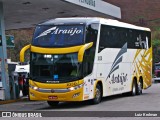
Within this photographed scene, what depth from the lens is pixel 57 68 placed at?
1845 cm

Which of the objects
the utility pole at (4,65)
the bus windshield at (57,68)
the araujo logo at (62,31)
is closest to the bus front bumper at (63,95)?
the bus windshield at (57,68)

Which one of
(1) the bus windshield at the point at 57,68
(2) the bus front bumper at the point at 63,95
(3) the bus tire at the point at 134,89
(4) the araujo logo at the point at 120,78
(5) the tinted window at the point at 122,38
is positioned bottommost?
(3) the bus tire at the point at 134,89

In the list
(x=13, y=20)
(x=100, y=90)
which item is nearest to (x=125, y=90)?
(x=100, y=90)

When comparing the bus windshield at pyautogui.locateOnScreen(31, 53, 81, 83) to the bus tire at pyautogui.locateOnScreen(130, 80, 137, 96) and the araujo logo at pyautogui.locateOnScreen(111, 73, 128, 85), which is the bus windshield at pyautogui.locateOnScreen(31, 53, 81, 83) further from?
the bus tire at pyautogui.locateOnScreen(130, 80, 137, 96)

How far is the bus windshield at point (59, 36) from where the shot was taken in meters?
18.5

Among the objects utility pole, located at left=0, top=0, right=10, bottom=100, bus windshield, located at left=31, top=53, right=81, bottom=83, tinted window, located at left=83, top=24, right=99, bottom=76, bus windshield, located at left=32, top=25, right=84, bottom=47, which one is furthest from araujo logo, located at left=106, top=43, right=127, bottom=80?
utility pole, located at left=0, top=0, right=10, bottom=100

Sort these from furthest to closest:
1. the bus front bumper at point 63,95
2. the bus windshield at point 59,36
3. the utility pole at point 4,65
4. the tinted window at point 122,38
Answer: the utility pole at point 4,65 → the tinted window at point 122,38 → the bus windshield at point 59,36 → the bus front bumper at point 63,95

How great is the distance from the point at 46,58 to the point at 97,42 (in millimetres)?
2527

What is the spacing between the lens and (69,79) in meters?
18.2

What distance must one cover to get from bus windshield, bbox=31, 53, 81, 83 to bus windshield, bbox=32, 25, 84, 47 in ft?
1.68

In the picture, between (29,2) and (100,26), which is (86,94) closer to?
(100,26)

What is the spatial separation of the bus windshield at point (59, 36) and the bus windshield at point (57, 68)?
513 mm

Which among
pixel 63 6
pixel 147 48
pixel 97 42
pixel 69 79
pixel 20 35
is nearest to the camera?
pixel 69 79

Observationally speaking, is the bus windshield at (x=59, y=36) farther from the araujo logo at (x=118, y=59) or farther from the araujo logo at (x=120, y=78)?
the araujo logo at (x=120, y=78)
